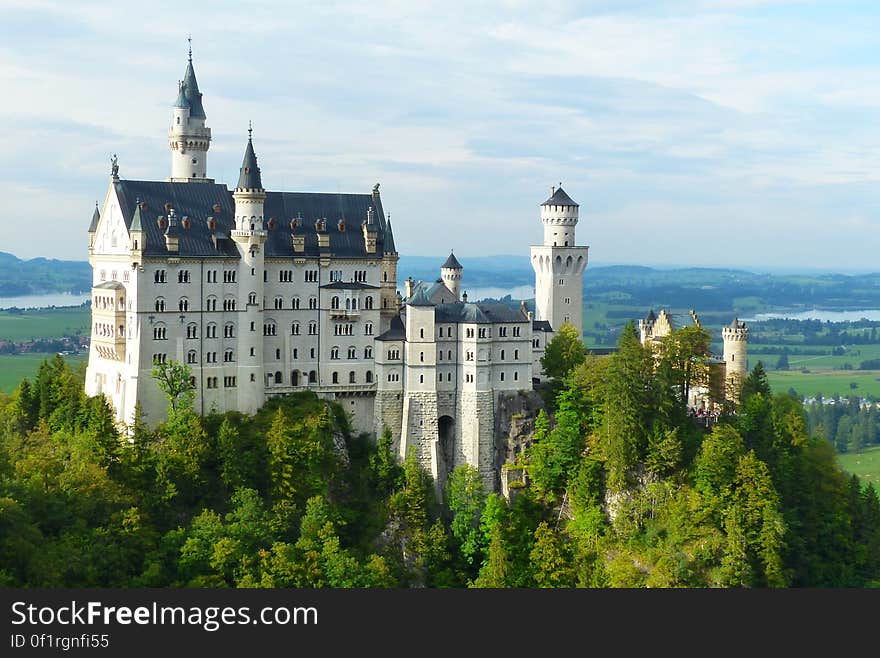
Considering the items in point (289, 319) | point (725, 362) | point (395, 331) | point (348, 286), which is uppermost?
point (348, 286)

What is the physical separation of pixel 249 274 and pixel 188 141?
559 inches

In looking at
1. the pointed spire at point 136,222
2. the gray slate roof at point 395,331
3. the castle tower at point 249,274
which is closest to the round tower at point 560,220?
the gray slate roof at point 395,331

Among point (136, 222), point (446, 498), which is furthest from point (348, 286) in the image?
point (446, 498)

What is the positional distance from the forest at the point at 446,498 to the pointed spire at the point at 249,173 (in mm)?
14431

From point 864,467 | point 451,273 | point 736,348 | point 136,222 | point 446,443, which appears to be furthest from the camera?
point 864,467

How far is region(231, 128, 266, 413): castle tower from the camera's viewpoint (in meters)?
96.3

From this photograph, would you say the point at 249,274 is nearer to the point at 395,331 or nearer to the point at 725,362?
the point at 395,331

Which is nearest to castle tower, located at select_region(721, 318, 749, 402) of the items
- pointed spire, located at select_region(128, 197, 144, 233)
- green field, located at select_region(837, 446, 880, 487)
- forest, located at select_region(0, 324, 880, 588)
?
forest, located at select_region(0, 324, 880, 588)

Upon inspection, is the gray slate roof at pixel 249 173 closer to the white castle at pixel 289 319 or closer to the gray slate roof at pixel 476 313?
the white castle at pixel 289 319

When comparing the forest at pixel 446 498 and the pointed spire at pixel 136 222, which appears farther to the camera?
the pointed spire at pixel 136 222

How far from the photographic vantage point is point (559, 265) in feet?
357

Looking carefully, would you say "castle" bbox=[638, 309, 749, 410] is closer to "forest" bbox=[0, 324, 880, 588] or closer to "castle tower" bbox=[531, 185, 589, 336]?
"forest" bbox=[0, 324, 880, 588]

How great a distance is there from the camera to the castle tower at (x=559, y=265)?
108 m

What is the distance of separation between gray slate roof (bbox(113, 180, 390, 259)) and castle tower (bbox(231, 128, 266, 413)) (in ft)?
3.84
